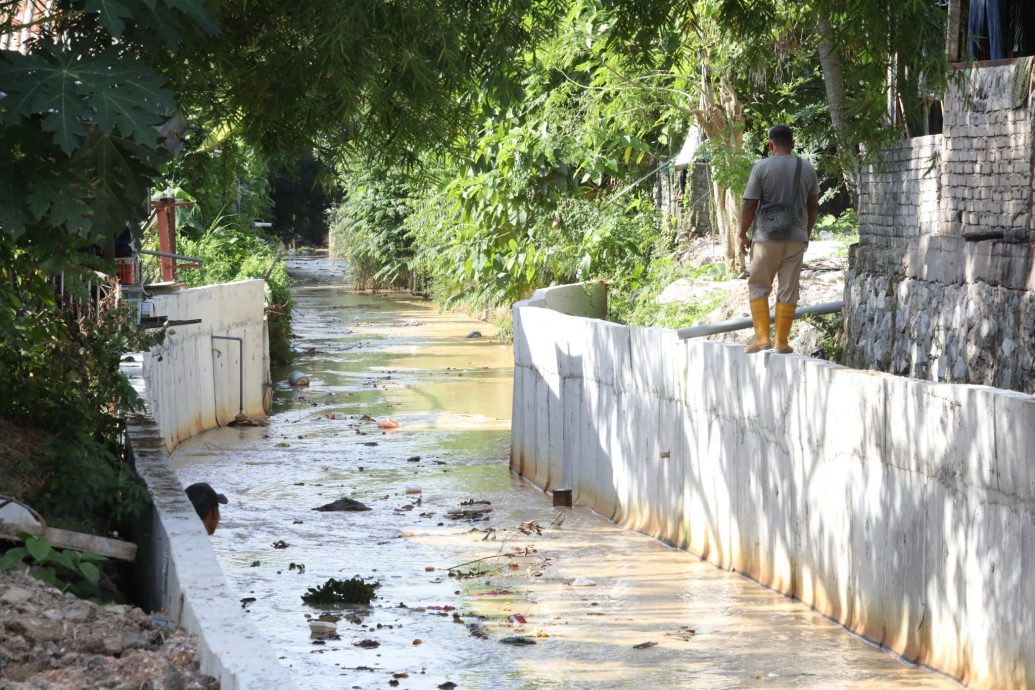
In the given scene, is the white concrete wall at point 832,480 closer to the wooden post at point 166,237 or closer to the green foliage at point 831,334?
the green foliage at point 831,334

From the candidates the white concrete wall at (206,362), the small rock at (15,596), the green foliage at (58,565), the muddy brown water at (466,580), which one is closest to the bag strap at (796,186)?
the muddy brown water at (466,580)

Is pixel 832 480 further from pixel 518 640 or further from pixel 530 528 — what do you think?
pixel 530 528

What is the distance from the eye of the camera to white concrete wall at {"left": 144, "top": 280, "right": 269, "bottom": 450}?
16359 millimetres

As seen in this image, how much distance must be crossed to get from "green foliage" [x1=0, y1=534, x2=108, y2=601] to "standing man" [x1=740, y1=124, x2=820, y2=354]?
5114mm

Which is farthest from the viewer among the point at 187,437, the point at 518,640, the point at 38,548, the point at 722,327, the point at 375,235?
the point at 375,235

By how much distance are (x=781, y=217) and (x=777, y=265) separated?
37 cm

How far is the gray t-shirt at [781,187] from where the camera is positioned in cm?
944

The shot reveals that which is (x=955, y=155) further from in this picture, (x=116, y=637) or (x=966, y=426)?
(x=116, y=637)

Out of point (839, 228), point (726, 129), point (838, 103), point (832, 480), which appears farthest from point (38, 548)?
point (839, 228)

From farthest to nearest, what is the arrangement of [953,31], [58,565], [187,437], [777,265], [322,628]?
[187,437] → [953,31] → [777,265] → [322,628] → [58,565]

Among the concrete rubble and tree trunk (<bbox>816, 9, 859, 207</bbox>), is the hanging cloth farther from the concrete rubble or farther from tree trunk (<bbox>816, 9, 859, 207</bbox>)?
the concrete rubble

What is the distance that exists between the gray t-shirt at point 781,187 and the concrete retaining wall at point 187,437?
14.4 ft

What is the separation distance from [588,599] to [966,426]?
395 cm

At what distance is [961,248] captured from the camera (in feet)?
37.6
